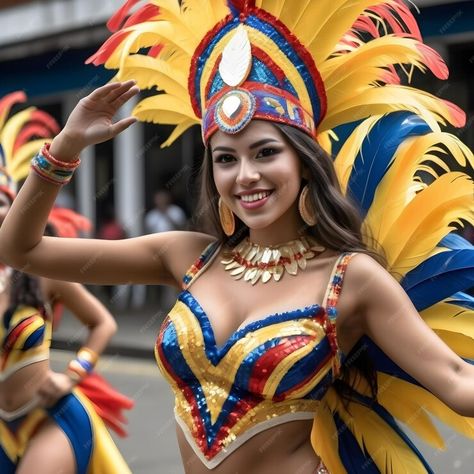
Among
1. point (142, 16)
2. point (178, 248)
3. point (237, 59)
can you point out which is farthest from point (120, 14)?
point (178, 248)

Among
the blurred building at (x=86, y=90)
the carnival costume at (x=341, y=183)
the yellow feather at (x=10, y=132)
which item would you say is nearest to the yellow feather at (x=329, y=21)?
the carnival costume at (x=341, y=183)

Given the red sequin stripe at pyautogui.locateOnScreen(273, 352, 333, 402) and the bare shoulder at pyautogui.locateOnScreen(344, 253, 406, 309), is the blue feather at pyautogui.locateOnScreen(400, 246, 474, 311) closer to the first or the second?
the bare shoulder at pyautogui.locateOnScreen(344, 253, 406, 309)

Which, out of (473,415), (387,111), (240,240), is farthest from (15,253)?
(473,415)

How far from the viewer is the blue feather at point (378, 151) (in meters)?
2.62

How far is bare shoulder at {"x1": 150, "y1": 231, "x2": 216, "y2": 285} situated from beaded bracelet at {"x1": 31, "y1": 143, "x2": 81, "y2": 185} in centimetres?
32

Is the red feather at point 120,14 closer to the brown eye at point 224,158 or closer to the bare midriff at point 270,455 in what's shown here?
the brown eye at point 224,158

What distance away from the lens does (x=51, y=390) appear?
3.34m

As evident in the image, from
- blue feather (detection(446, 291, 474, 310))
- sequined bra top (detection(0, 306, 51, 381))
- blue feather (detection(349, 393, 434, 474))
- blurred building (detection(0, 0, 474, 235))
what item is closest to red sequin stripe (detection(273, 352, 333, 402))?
blue feather (detection(349, 393, 434, 474))

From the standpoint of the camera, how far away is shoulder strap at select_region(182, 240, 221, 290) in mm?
2510

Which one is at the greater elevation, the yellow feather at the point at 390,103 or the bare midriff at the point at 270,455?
the yellow feather at the point at 390,103

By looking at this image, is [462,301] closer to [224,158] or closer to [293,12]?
[224,158]

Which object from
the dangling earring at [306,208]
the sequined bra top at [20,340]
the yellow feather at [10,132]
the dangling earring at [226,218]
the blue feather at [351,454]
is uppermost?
the dangling earring at [306,208]

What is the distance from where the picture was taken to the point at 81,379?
11.9 feet

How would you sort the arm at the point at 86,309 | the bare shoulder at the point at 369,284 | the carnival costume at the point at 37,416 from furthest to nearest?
1. the arm at the point at 86,309
2. the carnival costume at the point at 37,416
3. the bare shoulder at the point at 369,284
